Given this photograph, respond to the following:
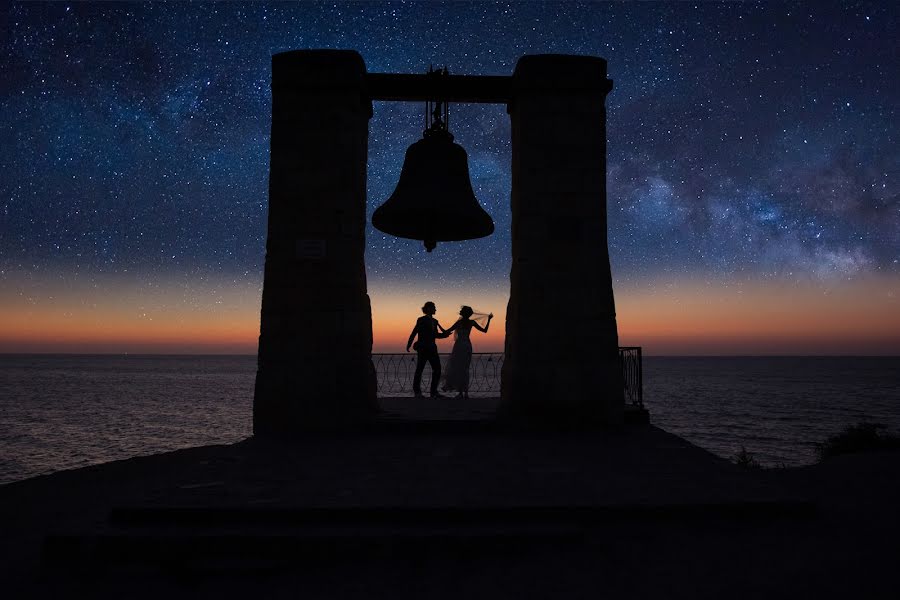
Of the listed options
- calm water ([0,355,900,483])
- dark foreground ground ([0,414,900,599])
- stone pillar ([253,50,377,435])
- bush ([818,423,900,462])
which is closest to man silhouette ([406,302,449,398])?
stone pillar ([253,50,377,435])

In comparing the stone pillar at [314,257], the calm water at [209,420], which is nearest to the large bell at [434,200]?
the stone pillar at [314,257]

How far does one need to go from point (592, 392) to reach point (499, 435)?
54.4 inches

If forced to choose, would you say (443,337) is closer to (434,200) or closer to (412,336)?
(412,336)

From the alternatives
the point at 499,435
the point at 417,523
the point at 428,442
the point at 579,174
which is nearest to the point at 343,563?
the point at 417,523

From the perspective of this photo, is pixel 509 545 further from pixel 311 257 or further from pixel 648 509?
pixel 311 257

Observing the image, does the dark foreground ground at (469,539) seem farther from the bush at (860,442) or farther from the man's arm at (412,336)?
the bush at (860,442)

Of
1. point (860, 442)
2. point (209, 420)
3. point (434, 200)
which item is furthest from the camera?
point (209, 420)

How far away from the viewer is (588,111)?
7.11 metres

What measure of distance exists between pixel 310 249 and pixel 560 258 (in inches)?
134

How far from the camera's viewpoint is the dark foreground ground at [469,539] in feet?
9.63

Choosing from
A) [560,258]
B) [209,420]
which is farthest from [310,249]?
[209,420]

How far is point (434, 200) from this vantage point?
6223 millimetres

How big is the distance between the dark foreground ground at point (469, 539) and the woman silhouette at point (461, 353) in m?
5.85

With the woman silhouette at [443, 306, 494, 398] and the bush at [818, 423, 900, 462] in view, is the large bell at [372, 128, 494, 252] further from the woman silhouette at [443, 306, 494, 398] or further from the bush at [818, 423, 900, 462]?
the bush at [818, 423, 900, 462]
